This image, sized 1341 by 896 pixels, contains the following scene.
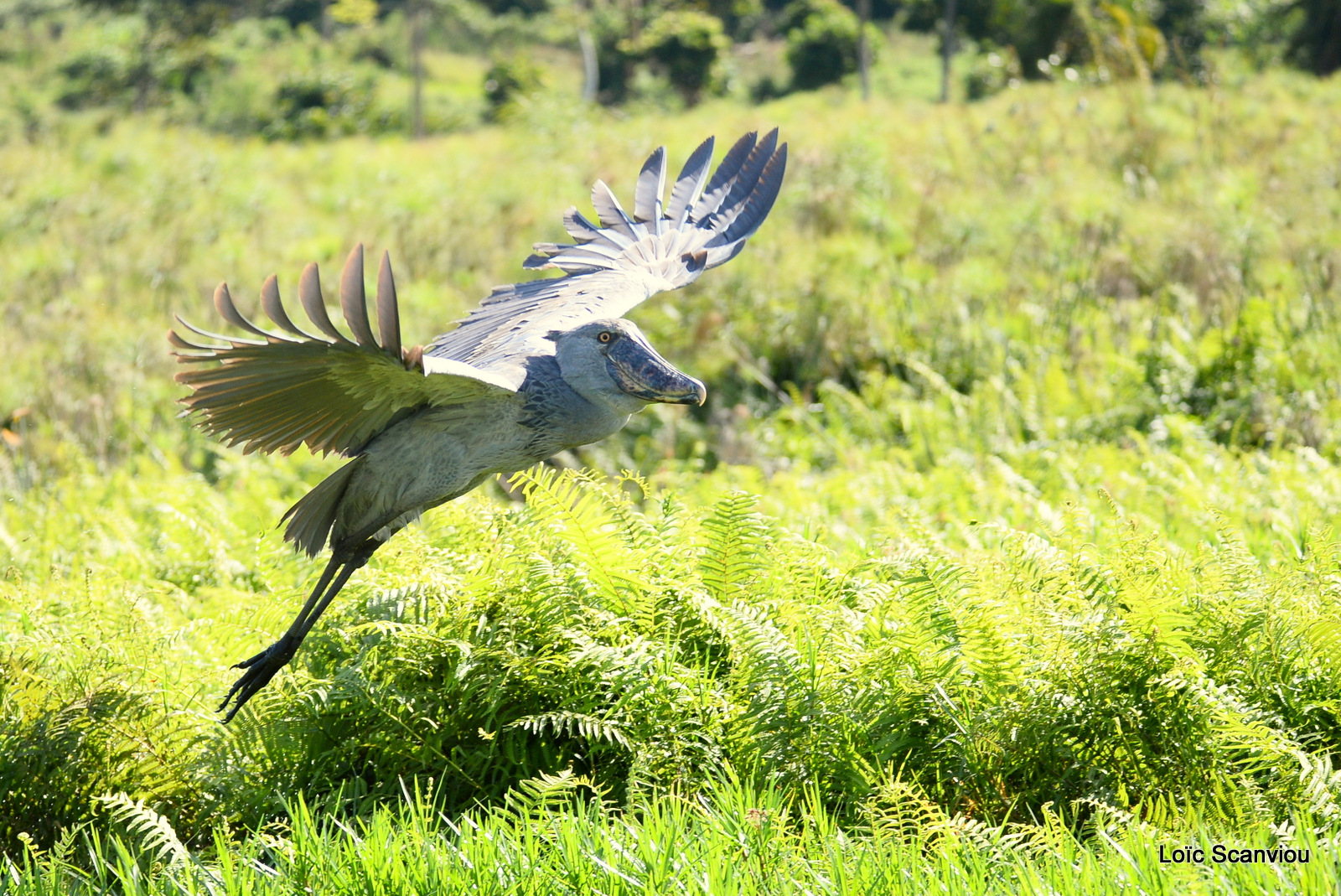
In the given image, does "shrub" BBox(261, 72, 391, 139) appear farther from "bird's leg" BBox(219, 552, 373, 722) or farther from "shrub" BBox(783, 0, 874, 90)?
"bird's leg" BBox(219, 552, 373, 722)

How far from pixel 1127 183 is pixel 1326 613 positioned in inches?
362

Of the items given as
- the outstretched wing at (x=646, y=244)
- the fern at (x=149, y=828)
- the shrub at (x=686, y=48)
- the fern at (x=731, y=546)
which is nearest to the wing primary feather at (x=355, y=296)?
the outstretched wing at (x=646, y=244)

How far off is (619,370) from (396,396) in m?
0.58

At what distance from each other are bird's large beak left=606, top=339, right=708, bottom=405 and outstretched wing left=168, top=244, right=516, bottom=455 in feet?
0.98

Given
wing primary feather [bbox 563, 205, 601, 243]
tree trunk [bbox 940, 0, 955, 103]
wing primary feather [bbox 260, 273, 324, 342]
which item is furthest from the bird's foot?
tree trunk [bbox 940, 0, 955, 103]

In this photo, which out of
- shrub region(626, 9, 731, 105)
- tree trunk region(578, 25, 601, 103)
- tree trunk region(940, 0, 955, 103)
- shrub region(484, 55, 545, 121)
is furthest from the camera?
shrub region(626, 9, 731, 105)

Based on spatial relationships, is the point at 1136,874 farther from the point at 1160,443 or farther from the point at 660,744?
the point at 1160,443

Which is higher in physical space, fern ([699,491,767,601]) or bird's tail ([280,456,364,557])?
bird's tail ([280,456,364,557])

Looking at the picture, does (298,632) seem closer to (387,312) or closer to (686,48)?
(387,312)

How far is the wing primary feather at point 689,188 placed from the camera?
14.4 ft

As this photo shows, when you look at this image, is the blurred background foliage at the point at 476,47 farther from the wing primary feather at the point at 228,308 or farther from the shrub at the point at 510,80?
the wing primary feather at the point at 228,308

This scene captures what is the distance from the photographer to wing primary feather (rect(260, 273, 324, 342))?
100 inches

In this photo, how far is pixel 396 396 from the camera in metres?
3.16

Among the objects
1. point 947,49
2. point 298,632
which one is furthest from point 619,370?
point 947,49
